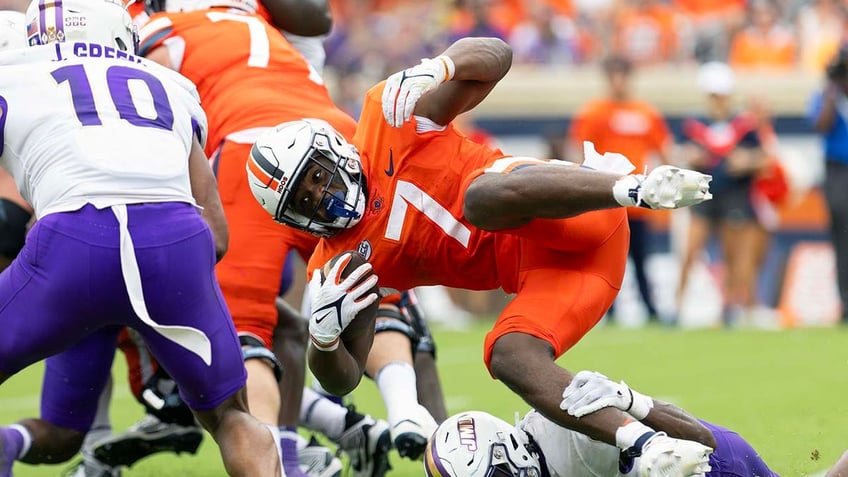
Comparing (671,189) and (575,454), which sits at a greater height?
(671,189)

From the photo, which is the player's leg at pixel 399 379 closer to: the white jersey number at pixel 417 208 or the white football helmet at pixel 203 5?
the white jersey number at pixel 417 208

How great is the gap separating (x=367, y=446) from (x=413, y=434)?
767 mm

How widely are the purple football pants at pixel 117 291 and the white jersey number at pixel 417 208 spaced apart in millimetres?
627

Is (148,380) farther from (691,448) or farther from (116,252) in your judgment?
(691,448)

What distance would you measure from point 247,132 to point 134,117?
3.99 ft

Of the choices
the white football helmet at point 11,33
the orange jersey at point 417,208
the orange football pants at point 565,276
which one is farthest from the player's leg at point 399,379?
the white football helmet at point 11,33

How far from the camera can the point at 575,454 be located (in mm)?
4191

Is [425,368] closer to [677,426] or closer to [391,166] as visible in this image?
[391,166]

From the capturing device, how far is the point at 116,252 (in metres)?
4.03

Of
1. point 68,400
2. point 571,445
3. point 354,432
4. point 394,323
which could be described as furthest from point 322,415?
point 571,445

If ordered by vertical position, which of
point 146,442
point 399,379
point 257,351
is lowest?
point 146,442

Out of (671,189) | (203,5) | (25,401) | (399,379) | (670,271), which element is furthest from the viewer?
(670,271)

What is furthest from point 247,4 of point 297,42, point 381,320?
point 381,320

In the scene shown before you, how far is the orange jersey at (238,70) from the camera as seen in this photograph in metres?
5.53
